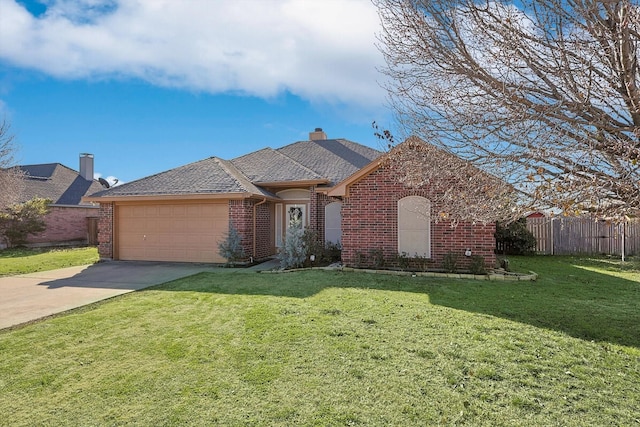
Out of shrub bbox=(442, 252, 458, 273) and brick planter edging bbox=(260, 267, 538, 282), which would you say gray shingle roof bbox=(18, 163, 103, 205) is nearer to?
brick planter edging bbox=(260, 267, 538, 282)

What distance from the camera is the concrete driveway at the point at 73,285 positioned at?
23.0 feet

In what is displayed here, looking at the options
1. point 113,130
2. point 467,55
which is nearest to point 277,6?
point 467,55

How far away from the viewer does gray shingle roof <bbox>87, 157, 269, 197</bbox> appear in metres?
13.4

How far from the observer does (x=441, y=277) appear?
9.94m

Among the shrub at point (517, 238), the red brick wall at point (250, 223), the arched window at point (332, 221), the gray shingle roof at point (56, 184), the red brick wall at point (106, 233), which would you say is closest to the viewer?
the red brick wall at point (250, 223)

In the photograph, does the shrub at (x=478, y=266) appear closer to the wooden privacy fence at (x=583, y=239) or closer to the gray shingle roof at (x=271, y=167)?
the gray shingle roof at (x=271, y=167)

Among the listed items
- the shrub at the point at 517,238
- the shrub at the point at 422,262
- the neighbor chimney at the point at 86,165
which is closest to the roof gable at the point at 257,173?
the shrub at the point at 422,262

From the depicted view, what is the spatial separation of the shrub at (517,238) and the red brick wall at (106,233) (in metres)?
16.3

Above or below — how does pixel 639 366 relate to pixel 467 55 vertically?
below

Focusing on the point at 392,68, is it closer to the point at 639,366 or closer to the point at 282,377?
the point at 282,377

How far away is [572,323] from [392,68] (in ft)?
16.1

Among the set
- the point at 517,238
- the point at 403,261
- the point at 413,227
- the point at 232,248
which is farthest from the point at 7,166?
the point at 517,238

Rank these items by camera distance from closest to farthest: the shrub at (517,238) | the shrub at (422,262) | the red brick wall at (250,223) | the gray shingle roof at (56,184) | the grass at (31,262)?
the shrub at (422,262), the grass at (31,262), the red brick wall at (250,223), the shrub at (517,238), the gray shingle roof at (56,184)

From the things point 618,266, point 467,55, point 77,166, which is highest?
point 77,166
